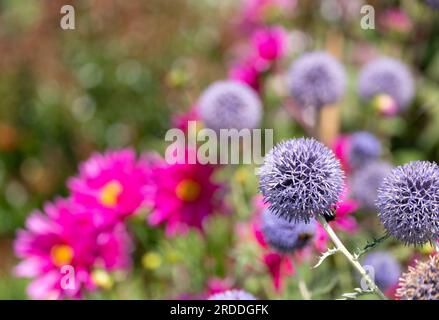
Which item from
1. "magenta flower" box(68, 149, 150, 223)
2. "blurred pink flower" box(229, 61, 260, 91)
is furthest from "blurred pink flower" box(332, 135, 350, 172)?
"magenta flower" box(68, 149, 150, 223)

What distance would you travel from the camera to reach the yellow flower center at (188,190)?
1.39 metres

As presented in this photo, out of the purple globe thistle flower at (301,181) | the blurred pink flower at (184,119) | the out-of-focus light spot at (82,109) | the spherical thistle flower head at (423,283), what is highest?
the out-of-focus light spot at (82,109)

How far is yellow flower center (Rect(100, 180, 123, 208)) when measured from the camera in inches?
52.6

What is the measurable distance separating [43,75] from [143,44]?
38 centimetres

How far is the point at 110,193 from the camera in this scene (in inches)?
54.4

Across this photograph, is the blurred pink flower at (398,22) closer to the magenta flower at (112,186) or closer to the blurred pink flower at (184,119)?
the blurred pink flower at (184,119)

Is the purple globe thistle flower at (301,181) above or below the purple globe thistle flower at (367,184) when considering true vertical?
below

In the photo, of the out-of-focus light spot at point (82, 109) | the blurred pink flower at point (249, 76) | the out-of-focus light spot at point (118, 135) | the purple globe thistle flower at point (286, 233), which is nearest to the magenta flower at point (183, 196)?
the blurred pink flower at point (249, 76)

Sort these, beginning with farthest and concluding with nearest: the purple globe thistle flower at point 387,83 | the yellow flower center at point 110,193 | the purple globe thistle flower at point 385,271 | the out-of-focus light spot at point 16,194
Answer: the out-of-focus light spot at point 16,194
the purple globe thistle flower at point 387,83
the yellow flower center at point 110,193
the purple globe thistle flower at point 385,271

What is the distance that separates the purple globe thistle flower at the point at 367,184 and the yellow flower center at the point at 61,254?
0.56m

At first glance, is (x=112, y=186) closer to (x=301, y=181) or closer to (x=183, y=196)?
(x=183, y=196)

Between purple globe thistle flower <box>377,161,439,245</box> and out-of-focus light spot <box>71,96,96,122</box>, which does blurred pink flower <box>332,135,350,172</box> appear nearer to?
purple globe thistle flower <box>377,161,439,245</box>

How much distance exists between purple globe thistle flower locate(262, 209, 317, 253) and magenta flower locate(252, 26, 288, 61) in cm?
63

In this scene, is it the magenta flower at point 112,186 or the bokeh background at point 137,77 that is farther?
the bokeh background at point 137,77
